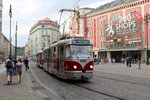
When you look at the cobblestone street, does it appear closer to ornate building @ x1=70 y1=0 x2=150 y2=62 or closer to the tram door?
the tram door

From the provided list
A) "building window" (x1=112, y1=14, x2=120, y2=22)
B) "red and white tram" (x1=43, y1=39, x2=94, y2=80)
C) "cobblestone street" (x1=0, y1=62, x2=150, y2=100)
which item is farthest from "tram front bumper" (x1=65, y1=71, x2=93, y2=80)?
"building window" (x1=112, y1=14, x2=120, y2=22)

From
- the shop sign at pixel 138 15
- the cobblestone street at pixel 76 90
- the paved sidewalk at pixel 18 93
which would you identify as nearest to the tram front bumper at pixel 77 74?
the cobblestone street at pixel 76 90

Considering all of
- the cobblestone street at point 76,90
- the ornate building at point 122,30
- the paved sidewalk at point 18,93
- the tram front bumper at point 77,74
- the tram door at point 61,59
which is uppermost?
the ornate building at point 122,30

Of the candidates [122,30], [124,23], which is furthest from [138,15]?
[122,30]

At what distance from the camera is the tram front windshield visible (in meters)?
13.7

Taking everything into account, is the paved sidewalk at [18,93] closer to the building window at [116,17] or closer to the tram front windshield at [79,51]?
the tram front windshield at [79,51]


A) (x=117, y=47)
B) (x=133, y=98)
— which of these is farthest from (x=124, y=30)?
(x=133, y=98)

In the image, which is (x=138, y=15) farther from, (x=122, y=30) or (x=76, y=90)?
(x=76, y=90)

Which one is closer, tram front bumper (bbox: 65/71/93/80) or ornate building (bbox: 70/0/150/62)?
tram front bumper (bbox: 65/71/93/80)

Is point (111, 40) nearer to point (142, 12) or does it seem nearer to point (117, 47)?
point (117, 47)

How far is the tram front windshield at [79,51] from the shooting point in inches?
540

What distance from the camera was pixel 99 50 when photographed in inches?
2485

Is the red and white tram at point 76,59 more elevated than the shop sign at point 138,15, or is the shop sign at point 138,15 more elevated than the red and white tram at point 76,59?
the shop sign at point 138,15

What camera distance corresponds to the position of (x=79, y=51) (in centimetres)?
1391
